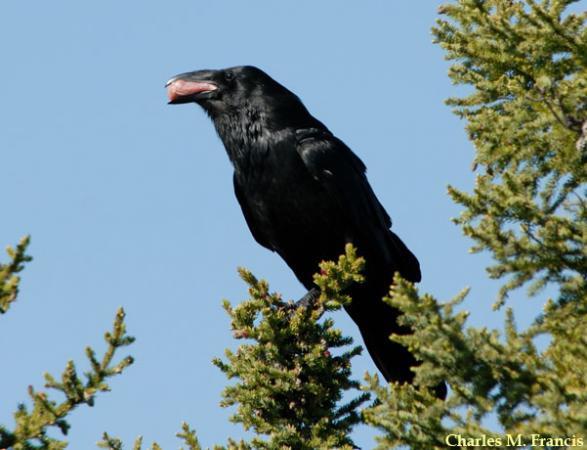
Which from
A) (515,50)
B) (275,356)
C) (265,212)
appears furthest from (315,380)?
(265,212)

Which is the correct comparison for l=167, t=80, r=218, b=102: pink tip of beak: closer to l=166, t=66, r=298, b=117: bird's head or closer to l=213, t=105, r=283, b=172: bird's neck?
l=166, t=66, r=298, b=117: bird's head

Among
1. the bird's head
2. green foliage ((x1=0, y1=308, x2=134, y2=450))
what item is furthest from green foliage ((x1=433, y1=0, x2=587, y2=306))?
the bird's head

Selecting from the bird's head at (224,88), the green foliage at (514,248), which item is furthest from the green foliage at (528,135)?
the bird's head at (224,88)

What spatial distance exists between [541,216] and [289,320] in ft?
5.27

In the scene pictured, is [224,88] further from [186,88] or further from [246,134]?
[246,134]

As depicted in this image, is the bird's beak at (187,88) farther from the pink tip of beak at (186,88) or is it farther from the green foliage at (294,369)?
the green foliage at (294,369)

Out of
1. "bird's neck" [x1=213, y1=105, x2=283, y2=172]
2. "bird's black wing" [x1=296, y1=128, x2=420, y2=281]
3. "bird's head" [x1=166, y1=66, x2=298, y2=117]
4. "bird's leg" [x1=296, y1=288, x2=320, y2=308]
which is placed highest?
"bird's head" [x1=166, y1=66, x2=298, y2=117]

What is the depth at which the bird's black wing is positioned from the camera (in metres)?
7.54

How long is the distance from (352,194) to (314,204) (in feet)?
1.03

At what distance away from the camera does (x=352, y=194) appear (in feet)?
25.2

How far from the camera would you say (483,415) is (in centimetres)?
390

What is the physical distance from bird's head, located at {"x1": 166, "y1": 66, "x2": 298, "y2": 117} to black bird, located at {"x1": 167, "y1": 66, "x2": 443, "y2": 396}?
70mm

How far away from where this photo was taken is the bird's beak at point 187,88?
8.37m

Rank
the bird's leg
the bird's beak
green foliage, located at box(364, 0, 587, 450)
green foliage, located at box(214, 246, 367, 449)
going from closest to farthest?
1. green foliage, located at box(364, 0, 587, 450)
2. green foliage, located at box(214, 246, 367, 449)
3. the bird's leg
4. the bird's beak
